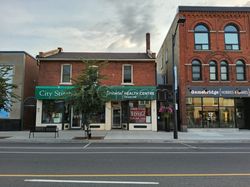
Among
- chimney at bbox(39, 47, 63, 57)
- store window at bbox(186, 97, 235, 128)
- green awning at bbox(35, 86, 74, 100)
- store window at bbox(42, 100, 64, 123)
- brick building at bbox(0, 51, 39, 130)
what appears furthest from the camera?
chimney at bbox(39, 47, 63, 57)

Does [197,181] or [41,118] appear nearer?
[197,181]

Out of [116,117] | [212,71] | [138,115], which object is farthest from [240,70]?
[116,117]

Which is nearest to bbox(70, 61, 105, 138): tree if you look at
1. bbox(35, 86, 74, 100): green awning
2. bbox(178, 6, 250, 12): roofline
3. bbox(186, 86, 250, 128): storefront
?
bbox(35, 86, 74, 100): green awning

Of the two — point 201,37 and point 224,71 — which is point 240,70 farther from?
point 201,37

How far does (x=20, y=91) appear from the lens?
2842 centimetres

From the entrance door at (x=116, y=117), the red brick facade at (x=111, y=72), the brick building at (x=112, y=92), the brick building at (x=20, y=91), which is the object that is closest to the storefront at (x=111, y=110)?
the brick building at (x=112, y=92)

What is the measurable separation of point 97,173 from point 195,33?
24.0 m

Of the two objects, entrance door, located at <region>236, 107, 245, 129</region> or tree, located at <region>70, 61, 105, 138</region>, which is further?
entrance door, located at <region>236, 107, 245, 129</region>

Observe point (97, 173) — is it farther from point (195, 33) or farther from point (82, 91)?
point (195, 33)

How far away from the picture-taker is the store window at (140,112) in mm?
28422

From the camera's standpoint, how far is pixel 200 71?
2880 centimetres

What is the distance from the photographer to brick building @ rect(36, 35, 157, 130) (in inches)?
1097

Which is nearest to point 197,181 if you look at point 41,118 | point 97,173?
point 97,173

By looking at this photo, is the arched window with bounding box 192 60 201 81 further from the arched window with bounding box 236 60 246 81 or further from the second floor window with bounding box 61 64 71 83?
the second floor window with bounding box 61 64 71 83
